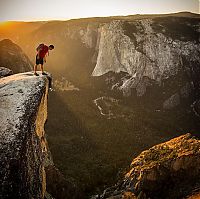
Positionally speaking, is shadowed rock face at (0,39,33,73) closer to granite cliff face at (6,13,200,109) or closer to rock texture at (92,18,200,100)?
granite cliff face at (6,13,200,109)

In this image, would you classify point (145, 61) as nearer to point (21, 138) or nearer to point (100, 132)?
point (100, 132)

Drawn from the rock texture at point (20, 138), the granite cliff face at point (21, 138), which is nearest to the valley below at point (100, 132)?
the rock texture at point (20, 138)

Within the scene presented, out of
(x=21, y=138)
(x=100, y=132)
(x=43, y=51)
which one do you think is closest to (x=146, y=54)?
(x=100, y=132)

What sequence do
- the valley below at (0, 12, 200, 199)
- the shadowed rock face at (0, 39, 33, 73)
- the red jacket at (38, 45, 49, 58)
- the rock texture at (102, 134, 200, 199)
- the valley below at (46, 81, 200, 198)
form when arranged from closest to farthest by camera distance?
the red jacket at (38, 45, 49, 58), the rock texture at (102, 134, 200, 199), the valley below at (46, 81, 200, 198), the valley below at (0, 12, 200, 199), the shadowed rock face at (0, 39, 33, 73)

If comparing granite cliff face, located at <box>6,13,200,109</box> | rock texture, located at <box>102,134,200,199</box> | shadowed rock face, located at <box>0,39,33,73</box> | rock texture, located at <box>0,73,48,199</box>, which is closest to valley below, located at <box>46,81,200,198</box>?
rock texture, located at <box>102,134,200,199</box>

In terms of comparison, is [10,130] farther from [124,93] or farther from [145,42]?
[145,42]

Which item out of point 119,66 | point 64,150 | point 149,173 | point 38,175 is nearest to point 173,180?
point 149,173
